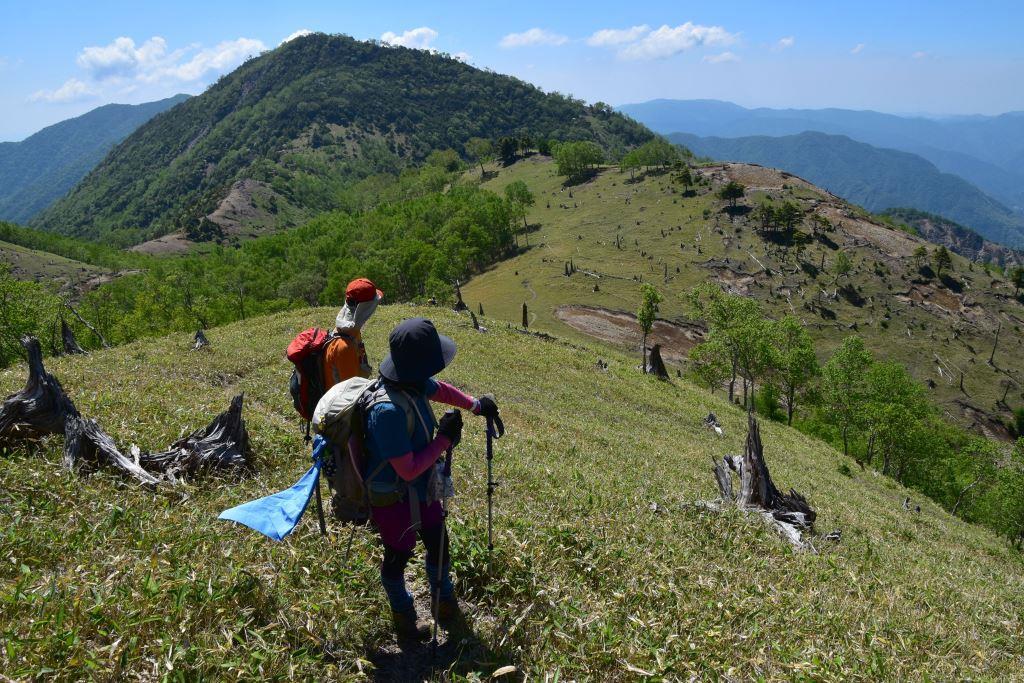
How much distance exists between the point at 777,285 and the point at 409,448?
332ft

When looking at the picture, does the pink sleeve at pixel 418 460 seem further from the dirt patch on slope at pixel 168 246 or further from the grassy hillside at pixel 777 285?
the dirt patch on slope at pixel 168 246

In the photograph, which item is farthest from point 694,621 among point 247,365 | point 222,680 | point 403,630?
point 247,365

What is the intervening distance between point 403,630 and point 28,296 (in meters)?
51.0

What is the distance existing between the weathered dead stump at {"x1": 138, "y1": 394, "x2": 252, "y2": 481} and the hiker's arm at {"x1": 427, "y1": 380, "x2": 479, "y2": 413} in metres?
4.58

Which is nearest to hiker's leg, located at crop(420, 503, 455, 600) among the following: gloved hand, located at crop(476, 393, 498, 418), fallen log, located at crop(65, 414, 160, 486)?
gloved hand, located at crop(476, 393, 498, 418)

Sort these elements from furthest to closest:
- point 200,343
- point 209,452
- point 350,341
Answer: point 200,343
point 209,452
point 350,341

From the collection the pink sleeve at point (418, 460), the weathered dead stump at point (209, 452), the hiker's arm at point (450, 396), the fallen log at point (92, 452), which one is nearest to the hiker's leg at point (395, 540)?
the pink sleeve at point (418, 460)

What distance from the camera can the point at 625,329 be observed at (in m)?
78.9

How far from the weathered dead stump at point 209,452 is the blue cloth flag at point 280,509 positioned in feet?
12.3

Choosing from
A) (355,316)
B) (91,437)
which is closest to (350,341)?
(355,316)

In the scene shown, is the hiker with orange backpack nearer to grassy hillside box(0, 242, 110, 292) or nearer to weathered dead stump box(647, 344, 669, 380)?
weathered dead stump box(647, 344, 669, 380)

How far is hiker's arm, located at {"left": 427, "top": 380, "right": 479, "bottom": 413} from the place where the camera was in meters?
5.04

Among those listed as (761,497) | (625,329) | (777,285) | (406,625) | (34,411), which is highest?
(34,411)

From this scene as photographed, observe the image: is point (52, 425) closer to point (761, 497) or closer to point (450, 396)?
point (450, 396)
